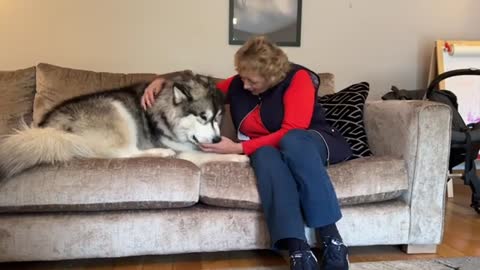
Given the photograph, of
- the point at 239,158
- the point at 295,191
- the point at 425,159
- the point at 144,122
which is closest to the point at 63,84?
the point at 144,122

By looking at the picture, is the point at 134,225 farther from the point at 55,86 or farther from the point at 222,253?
the point at 55,86

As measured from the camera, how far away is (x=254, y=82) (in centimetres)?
182

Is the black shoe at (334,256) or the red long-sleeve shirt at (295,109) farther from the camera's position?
the red long-sleeve shirt at (295,109)

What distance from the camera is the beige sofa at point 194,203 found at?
1.61 meters

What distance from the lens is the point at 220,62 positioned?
291cm

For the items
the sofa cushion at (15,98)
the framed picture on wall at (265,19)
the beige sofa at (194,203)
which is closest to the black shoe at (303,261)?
the beige sofa at (194,203)

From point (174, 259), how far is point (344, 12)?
2130mm

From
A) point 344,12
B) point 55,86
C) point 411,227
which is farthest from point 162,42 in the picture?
point 411,227

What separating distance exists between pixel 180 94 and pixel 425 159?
109 centimetres

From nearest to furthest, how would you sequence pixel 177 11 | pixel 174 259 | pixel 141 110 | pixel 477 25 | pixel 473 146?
pixel 174 259
pixel 141 110
pixel 473 146
pixel 177 11
pixel 477 25

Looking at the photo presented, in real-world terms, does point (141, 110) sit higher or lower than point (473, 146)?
higher

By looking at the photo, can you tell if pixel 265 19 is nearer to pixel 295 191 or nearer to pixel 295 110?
pixel 295 110

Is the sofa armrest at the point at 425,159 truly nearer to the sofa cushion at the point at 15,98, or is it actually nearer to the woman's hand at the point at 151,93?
the woman's hand at the point at 151,93

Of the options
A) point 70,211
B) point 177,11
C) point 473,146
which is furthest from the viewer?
point 177,11
